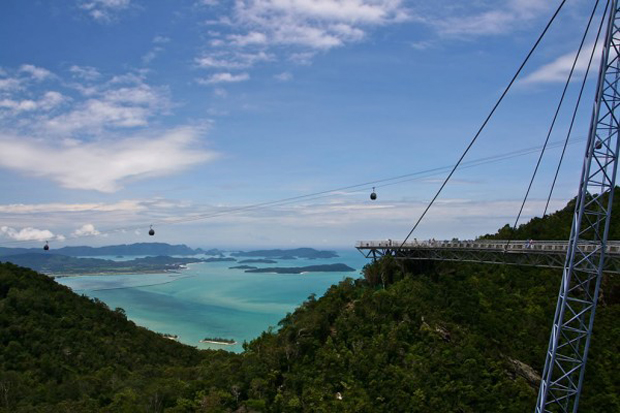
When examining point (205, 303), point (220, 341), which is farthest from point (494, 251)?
point (205, 303)

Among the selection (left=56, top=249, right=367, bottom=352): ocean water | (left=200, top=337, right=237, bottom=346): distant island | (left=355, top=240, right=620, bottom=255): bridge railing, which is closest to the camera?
(left=355, top=240, right=620, bottom=255): bridge railing

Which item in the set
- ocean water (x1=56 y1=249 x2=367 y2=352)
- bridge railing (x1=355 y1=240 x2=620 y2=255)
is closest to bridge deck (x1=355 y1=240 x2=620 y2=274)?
bridge railing (x1=355 y1=240 x2=620 y2=255)

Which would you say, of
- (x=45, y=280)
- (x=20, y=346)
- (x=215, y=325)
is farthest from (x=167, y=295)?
(x=20, y=346)

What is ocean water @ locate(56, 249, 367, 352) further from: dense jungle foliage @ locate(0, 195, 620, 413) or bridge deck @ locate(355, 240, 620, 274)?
bridge deck @ locate(355, 240, 620, 274)

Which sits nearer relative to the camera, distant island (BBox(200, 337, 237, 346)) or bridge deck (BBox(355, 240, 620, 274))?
bridge deck (BBox(355, 240, 620, 274))

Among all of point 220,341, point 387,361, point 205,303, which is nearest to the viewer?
point 387,361

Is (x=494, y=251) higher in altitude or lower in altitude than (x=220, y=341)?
higher

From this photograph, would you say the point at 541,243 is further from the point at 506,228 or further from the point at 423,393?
the point at 506,228

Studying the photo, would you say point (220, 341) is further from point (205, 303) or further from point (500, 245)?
point (500, 245)
